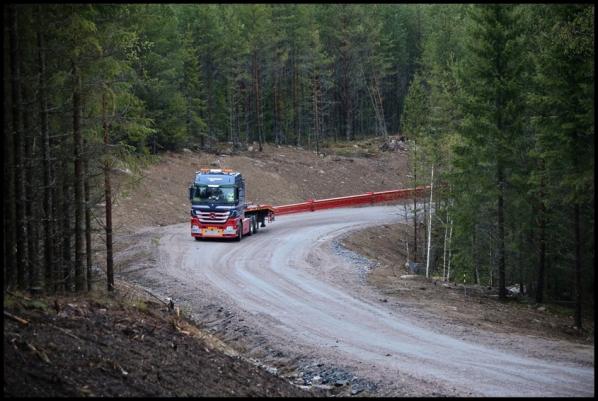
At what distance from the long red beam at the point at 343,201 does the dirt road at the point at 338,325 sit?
11.2 metres

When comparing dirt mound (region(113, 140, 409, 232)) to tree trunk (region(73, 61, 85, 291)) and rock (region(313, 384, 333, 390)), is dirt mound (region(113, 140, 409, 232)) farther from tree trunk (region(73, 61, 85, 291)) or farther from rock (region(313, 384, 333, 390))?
rock (region(313, 384, 333, 390))

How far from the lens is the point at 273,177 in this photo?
48.7m

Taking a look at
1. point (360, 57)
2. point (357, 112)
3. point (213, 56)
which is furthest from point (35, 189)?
point (357, 112)

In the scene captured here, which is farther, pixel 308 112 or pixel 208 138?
pixel 308 112

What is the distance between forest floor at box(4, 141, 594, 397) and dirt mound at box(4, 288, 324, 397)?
0.02 metres

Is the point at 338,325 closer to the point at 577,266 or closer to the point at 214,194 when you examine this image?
the point at 577,266

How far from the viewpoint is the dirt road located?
522 inches

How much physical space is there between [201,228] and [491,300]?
14224 millimetres

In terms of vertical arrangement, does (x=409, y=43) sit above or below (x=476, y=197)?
above

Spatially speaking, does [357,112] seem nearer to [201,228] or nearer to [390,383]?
[201,228]

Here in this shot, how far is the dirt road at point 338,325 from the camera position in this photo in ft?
43.5

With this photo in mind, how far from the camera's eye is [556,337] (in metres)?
17.7

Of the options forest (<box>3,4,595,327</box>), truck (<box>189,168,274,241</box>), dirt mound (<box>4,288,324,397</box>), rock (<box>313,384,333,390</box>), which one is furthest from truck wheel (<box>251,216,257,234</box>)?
rock (<box>313,384,333,390</box>)

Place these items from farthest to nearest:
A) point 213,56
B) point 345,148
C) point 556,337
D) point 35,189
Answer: point 345,148, point 213,56, point 556,337, point 35,189
